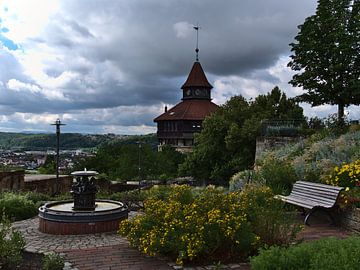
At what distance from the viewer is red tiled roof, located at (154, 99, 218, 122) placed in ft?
173

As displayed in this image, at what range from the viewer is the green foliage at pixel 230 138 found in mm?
27750

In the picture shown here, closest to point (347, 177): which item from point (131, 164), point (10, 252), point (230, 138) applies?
point (10, 252)

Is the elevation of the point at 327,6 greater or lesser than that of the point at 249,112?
greater

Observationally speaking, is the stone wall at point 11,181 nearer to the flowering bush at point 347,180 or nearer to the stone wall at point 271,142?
the flowering bush at point 347,180

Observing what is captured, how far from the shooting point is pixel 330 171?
10523mm

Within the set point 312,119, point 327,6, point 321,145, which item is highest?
point 327,6

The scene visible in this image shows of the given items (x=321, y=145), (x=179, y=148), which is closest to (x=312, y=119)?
(x=321, y=145)

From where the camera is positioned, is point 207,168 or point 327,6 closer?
point 327,6

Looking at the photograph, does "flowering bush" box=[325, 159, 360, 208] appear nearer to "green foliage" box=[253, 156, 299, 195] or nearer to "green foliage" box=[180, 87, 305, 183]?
"green foliage" box=[253, 156, 299, 195]

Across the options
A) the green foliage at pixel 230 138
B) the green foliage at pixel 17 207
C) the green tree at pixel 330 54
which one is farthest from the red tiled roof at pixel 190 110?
the green foliage at pixel 17 207

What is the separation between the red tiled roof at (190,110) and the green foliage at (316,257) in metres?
46.9

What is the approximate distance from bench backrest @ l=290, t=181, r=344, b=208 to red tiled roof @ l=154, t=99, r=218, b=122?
1636 inches

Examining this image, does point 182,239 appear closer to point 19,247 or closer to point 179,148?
point 19,247

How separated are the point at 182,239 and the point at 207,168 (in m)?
25.6
